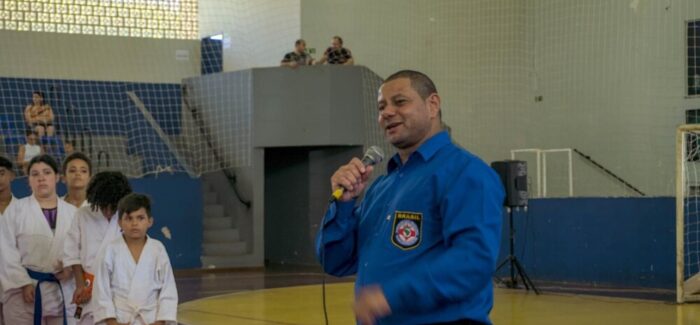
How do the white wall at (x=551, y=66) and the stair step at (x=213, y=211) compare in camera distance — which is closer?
the white wall at (x=551, y=66)

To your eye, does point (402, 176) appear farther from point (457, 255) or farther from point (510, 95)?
point (510, 95)

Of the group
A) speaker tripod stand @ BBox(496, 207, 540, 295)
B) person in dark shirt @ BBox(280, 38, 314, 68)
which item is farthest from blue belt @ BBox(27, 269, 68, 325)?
person in dark shirt @ BBox(280, 38, 314, 68)

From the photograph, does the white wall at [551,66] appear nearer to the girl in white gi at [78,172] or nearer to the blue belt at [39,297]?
the girl in white gi at [78,172]

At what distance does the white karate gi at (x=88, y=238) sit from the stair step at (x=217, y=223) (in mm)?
13368

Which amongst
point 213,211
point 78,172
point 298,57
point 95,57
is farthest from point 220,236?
point 78,172

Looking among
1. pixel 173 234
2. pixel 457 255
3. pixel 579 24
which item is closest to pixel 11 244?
pixel 457 255

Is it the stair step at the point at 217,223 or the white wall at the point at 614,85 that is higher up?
the white wall at the point at 614,85

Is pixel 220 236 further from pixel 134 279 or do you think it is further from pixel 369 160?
pixel 369 160

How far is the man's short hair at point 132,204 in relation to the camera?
19.0 feet

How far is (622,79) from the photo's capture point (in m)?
18.6

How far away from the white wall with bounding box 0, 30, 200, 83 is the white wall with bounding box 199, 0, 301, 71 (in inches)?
26.7

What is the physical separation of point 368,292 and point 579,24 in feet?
55.4

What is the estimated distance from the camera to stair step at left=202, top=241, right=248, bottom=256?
19.0 meters

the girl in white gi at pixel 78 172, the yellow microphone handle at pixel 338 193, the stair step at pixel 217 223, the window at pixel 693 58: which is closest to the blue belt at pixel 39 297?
the girl in white gi at pixel 78 172
